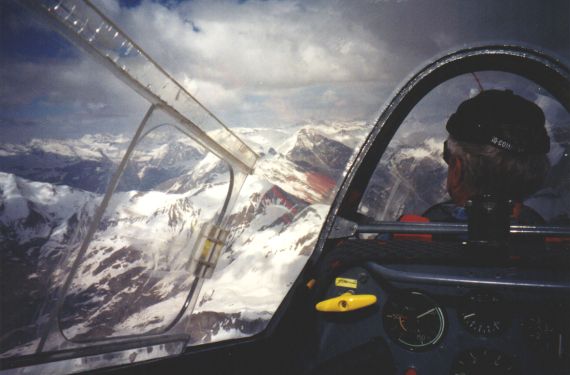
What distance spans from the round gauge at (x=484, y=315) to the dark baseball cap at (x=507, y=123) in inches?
19.2

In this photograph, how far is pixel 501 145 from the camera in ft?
3.19

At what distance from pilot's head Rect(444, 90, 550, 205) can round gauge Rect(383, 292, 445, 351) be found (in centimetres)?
43

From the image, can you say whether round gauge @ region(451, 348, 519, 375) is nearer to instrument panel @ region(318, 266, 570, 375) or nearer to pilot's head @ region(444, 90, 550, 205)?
instrument panel @ region(318, 266, 570, 375)

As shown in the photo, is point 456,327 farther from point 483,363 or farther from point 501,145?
point 501,145

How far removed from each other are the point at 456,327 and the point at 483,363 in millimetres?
121

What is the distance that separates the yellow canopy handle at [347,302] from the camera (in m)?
0.94

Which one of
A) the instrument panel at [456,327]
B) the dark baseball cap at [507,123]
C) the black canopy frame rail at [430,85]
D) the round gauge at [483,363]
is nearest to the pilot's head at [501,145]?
the dark baseball cap at [507,123]

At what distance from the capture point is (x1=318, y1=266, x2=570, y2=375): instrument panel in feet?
2.89

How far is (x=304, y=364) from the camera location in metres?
1.03

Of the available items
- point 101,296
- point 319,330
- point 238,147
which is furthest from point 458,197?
point 101,296

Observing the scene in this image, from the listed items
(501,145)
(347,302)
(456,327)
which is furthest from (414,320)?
(501,145)

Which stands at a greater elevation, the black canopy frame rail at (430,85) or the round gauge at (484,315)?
the black canopy frame rail at (430,85)

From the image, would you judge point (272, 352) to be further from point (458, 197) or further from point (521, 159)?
point (521, 159)

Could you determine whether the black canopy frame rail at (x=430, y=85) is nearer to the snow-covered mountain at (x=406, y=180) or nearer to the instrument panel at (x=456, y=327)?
the snow-covered mountain at (x=406, y=180)
